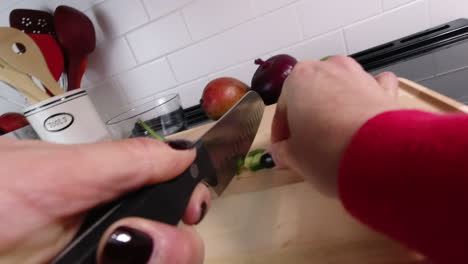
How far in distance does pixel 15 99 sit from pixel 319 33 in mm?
1078

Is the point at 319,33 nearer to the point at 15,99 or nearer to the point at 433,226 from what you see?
the point at 433,226

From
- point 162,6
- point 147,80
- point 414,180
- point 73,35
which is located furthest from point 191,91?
point 414,180

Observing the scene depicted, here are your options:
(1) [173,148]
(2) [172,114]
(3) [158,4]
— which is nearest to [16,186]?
(1) [173,148]

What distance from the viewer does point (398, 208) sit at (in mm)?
199

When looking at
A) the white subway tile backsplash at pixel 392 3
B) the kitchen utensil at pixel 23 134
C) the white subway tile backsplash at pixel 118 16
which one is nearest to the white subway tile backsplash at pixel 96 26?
the white subway tile backsplash at pixel 118 16

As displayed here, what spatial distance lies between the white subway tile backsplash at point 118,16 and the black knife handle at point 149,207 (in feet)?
2.25

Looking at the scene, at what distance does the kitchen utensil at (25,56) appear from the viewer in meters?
0.69

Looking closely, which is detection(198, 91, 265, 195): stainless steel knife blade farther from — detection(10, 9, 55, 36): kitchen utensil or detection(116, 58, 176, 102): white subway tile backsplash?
detection(10, 9, 55, 36): kitchen utensil

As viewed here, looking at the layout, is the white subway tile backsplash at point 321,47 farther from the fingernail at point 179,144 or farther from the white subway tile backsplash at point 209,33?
the fingernail at point 179,144

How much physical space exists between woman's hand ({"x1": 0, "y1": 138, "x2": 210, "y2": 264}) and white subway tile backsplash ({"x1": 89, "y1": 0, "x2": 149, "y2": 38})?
68 cm

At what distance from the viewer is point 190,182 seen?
31cm

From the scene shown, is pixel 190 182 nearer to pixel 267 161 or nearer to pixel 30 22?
pixel 267 161

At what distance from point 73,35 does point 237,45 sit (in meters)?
0.48

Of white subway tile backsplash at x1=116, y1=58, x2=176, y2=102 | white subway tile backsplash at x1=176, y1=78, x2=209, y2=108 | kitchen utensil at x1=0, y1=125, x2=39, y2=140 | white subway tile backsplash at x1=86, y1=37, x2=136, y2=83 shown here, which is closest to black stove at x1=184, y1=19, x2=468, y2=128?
white subway tile backsplash at x1=176, y1=78, x2=209, y2=108
